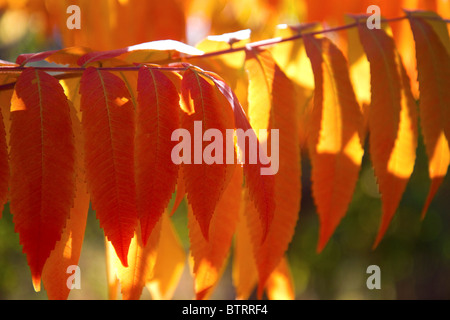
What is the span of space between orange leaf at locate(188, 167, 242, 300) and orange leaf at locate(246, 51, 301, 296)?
4 centimetres

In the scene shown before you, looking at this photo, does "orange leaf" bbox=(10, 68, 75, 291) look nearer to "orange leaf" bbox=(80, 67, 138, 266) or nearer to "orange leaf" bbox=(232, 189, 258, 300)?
"orange leaf" bbox=(80, 67, 138, 266)

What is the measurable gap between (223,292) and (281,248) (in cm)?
548

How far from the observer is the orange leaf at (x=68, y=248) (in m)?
0.66

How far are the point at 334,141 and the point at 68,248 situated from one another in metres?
0.43

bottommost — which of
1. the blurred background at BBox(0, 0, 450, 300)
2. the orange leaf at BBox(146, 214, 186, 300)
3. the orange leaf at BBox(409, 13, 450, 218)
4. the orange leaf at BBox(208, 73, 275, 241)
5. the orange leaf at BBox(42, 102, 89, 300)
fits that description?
the blurred background at BBox(0, 0, 450, 300)

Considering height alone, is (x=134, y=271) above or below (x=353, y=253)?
above

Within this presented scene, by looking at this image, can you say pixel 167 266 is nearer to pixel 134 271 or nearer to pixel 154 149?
pixel 134 271

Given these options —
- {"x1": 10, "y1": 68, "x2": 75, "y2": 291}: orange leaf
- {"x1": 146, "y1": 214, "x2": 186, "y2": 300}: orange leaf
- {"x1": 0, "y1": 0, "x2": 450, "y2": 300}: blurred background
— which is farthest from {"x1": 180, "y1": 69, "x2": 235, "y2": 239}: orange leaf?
{"x1": 0, "y1": 0, "x2": 450, "y2": 300}: blurred background

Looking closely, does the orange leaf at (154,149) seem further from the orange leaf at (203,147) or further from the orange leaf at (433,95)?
the orange leaf at (433,95)

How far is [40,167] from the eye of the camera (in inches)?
21.8

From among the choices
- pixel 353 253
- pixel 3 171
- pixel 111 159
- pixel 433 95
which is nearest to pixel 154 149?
pixel 111 159

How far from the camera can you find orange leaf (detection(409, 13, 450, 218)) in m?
0.74

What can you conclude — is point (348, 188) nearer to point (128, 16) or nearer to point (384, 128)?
point (384, 128)

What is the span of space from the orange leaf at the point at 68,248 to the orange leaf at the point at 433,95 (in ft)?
1.65
